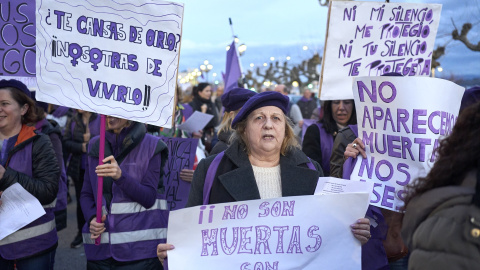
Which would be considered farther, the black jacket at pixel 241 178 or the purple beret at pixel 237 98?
the purple beret at pixel 237 98

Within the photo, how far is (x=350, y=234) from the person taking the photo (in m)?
3.05

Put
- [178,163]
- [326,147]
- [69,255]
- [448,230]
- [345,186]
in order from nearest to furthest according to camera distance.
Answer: [448,230], [345,186], [326,147], [178,163], [69,255]

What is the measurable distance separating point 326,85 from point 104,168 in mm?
Result: 1921

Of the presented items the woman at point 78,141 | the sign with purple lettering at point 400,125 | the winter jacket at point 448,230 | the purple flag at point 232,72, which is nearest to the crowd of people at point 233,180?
the winter jacket at point 448,230

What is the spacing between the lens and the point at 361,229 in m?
3.04

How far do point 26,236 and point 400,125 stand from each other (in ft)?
8.47

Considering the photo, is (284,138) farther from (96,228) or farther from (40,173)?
(40,173)

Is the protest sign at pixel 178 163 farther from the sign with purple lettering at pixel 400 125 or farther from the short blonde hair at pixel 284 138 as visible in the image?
the sign with purple lettering at pixel 400 125

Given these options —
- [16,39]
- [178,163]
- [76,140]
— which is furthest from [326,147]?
[76,140]

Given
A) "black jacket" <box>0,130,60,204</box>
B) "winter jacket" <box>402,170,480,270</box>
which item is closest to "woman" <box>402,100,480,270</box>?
"winter jacket" <box>402,170,480,270</box>

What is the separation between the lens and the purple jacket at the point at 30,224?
395 cm

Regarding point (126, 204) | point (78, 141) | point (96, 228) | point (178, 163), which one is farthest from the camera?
point (78, 141)

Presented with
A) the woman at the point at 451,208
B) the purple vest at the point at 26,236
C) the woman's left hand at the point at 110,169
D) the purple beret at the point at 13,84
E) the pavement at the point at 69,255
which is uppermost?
the purple beret at the point at 13,84

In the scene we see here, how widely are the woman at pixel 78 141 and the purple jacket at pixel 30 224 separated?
3.80 metres
